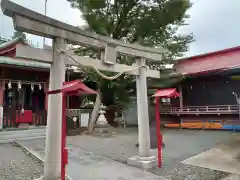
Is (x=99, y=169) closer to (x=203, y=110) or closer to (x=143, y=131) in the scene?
(x=143, y=131)

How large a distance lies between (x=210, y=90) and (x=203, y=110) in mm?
1590

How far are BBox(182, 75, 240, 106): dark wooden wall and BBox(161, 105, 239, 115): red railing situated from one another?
41 cm

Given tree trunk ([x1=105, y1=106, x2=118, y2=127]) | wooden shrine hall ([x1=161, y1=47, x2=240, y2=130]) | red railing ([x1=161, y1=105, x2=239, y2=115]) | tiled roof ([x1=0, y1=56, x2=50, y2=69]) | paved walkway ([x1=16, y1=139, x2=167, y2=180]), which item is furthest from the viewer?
tree trunk ([x1=105, y1=106, x2=118, y2=127])

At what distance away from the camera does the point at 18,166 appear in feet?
19.5

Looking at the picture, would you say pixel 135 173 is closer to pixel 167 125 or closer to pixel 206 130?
pixel 206 130

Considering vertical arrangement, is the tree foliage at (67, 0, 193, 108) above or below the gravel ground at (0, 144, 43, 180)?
above

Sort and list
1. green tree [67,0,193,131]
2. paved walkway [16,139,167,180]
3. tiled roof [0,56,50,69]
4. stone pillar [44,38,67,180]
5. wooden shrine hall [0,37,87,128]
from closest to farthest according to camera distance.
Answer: stone pillar [44,38,67,180]
paved walkway [16,139,167,180]
tiled roof [0,56,50,69]
wooden shrine hall [0,37,87,128]
green tree [67,0,193,131]

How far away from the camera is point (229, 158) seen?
264 inches

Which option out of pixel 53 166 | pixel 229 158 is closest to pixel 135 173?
pixel 53 166

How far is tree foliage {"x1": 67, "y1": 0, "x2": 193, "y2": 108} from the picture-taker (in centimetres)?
1230

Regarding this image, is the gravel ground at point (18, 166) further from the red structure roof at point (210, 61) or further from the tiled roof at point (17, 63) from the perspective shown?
the red structure roof at point (210, 61)

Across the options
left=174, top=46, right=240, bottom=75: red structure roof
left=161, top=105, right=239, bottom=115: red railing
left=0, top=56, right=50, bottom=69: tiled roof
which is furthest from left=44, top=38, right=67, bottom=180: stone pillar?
left=174, top=46, right=240, bottom=75: red structure roof

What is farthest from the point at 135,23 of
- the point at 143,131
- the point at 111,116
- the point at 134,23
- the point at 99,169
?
the point at 99,169

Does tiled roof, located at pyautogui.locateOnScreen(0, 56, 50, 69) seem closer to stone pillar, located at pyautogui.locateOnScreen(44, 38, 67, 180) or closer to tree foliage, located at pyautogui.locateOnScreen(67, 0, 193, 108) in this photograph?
tree foliage, located at pyautogui.locateOnScreen(67, 0, 193, 108)
